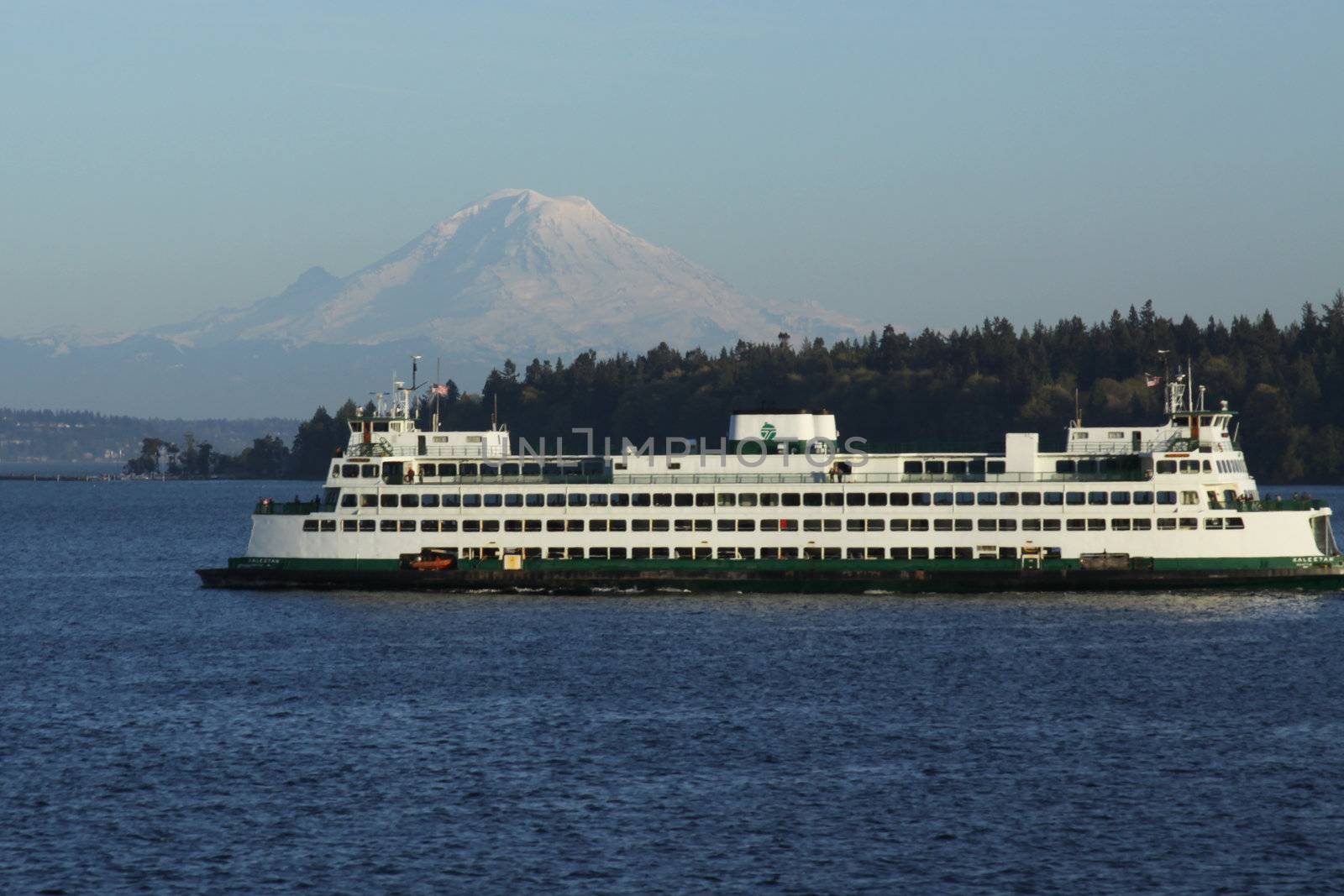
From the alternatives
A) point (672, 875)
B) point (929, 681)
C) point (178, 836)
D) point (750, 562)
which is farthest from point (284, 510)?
point (672, 875)

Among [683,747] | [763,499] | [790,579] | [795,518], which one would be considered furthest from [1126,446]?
[683,747]

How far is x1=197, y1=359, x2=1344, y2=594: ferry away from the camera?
7025 cm

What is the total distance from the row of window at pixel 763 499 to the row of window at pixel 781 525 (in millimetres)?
691

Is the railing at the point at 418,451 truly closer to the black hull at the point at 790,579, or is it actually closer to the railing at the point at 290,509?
the railing at the point at 290,509

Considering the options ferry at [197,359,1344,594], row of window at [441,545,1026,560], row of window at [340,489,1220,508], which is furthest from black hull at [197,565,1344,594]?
row of window at [340,489,1220,508]

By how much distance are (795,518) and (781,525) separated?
0.65m

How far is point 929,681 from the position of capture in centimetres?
5278

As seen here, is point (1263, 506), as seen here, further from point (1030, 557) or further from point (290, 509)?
point (290, 509)

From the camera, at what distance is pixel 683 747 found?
44.7 m

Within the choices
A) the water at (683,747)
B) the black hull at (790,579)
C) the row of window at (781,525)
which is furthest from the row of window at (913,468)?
the water at (683,747)

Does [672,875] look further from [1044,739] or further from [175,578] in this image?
[175,578]

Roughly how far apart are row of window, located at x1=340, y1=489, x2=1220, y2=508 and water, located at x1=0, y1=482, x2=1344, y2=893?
409 cm

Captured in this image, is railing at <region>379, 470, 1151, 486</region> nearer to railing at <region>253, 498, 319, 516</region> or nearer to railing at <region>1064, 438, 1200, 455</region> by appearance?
railing at <region>1064, 438, 1200, 455</region>

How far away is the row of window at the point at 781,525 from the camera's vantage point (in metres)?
70.5
